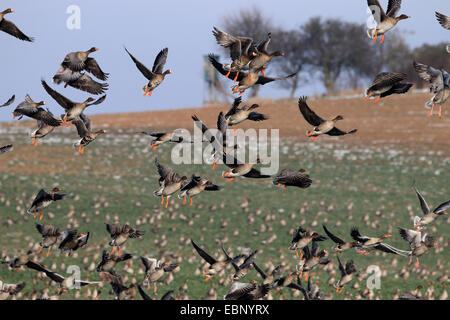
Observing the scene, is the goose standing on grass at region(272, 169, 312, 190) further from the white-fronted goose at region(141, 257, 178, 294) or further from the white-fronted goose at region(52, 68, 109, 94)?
the white-fronted goose at region(52, 68, 109, 94)

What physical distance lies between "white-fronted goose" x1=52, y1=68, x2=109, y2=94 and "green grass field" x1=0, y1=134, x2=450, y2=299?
25.3 feet

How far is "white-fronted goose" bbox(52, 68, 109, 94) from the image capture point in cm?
778

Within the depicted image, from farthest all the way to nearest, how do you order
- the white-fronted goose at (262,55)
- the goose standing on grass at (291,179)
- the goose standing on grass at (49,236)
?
1. the goose standing on grass at (49,236)
2. the white-fronted goose at (262,55)
3. the goose standing on grass at (291,179)

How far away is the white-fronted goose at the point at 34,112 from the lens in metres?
7.52

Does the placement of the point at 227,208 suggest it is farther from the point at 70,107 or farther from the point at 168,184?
the point at 70,107

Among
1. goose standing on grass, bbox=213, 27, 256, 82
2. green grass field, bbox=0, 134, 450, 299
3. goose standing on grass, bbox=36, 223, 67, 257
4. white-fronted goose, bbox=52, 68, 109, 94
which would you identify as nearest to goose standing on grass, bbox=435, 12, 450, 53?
goose standing on grass, bbox=213, 27, 256, 82

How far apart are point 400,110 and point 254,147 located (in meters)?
17.8

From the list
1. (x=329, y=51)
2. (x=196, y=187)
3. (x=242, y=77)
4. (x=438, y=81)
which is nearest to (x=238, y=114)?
(x=242, y=77)

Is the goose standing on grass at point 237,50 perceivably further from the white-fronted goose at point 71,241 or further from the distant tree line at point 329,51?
the distant tree line at point 329,51

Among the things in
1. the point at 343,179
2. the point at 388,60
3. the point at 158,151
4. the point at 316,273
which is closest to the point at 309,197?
the point at 343,179

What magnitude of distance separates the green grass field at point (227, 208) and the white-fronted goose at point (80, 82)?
770 centimetres

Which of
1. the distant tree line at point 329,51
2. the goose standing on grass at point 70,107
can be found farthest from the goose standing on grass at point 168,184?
the distant tree line at point 329,51

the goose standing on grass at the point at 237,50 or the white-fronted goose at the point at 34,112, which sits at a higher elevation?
the goose standing on grass at the point at 237,50
